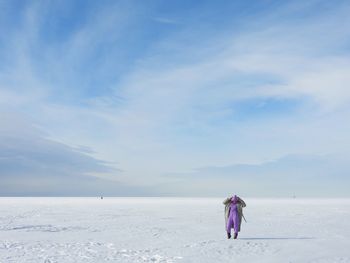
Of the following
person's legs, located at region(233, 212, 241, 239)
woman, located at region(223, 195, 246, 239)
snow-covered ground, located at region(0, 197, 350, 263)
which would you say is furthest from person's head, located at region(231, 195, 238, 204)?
snow-covered ground, located at region(0, 197, 350, 263)

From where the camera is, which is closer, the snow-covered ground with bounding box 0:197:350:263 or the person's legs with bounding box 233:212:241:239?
the snow-covered ground with bounding box 0:197:350:263

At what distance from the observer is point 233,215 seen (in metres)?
16.6

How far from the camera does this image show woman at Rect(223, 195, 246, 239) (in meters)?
16.2

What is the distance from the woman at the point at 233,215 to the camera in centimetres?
1622

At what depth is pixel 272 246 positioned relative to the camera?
14.0 metres

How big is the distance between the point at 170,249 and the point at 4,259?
15.3 ft

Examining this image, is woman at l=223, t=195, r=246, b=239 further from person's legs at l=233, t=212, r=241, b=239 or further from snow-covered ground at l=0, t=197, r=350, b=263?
snow-covered ground at l=0, t=197, r=350, b=263

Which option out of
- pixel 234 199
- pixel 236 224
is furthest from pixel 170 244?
pixel 234 199

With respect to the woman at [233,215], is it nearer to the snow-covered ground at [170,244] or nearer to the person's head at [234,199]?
the person's head at [234,199]

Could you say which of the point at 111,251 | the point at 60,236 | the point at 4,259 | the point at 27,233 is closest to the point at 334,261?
the point at 111,251

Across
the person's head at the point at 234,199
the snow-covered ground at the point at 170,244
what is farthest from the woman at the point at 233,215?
the snow-covered ground at the point at 170,244

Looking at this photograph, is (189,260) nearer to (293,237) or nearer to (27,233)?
(293,237)

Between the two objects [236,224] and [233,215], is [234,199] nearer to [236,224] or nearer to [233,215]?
[233,215]

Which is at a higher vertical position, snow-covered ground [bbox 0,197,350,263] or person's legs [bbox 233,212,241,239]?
person's legs [bbox 233,212,241,239]
